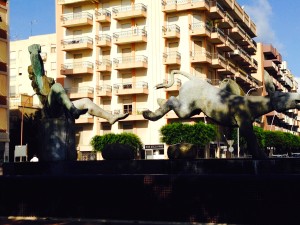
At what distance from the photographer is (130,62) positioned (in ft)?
187

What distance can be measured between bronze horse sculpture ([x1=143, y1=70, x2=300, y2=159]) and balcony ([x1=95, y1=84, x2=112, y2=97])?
42721 millimetres

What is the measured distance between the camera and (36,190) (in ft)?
36.4

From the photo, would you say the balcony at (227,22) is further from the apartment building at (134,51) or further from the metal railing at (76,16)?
the metal railing at (76,16)

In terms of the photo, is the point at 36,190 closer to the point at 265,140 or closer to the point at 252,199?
the point at 252,199

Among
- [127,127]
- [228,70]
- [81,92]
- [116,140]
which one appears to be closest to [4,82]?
[81,92]

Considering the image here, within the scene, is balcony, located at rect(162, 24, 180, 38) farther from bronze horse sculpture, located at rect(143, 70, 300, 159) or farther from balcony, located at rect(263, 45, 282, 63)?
bronze horse sculpture, located at rect(143, 70, 300, 159)

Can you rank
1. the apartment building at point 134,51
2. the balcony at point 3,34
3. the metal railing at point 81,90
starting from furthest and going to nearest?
the metal railing at point 81,90
the apartment building at point 134,51
the balcony at point 3,34

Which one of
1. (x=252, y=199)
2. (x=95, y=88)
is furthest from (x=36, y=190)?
(x=95, y=88)

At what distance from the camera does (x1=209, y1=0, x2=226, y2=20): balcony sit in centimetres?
5666

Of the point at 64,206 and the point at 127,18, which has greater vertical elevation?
the point at 127,18

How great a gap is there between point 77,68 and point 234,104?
4706 cm

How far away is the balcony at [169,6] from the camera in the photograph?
5572 centimetres

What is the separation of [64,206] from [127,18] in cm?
4921

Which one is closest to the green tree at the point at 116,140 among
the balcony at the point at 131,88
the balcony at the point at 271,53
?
the balcony at the point at 131,88
